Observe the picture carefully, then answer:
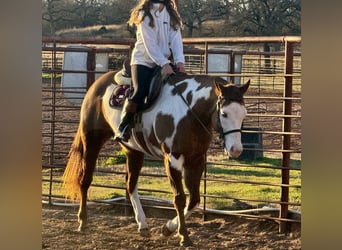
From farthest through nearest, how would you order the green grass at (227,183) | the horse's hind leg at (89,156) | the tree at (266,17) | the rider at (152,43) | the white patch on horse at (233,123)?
the horse's hind leg at (89,156)
the green grass at (227,183)
the rider at (152,43)
the white patch on horse at (233,123)
the tree at (266,17)

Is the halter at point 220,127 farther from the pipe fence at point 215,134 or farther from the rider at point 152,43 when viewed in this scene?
the rider at point 152,43

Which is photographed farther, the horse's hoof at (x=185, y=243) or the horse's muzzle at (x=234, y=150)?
the horse's hoof at (x=185, y=243)

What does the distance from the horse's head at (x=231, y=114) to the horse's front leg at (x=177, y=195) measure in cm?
37

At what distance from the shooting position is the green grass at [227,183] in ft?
11.8

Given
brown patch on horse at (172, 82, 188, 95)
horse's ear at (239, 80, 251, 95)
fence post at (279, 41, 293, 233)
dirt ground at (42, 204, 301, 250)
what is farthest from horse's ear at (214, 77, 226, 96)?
dirt ground at (42, 204, 301, 250)

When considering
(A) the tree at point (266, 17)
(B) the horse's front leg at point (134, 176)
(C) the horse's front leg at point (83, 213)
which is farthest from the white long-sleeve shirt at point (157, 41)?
(C) the horse's front leg at point (83, 213)

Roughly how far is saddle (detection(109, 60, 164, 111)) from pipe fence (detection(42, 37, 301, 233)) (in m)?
0.07

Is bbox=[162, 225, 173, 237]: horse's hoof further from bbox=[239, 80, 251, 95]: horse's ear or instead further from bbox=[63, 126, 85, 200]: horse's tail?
bbox=[239, 80, 251, 95]: horse's ear

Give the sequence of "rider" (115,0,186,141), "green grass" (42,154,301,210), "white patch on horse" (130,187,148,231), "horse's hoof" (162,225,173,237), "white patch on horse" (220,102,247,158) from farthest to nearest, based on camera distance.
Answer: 1. "green grass" (42,154,301,210)
2. "white patch on horse" (130,187,148,231)
3. "horse's hoof" (162,225,173,237)
4. "rider" (115,0,186,141)
5. "white patch on horse" (220,102,247,158)

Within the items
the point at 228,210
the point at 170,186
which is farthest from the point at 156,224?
the point at 228,210

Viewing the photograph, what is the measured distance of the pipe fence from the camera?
338 centimetres
